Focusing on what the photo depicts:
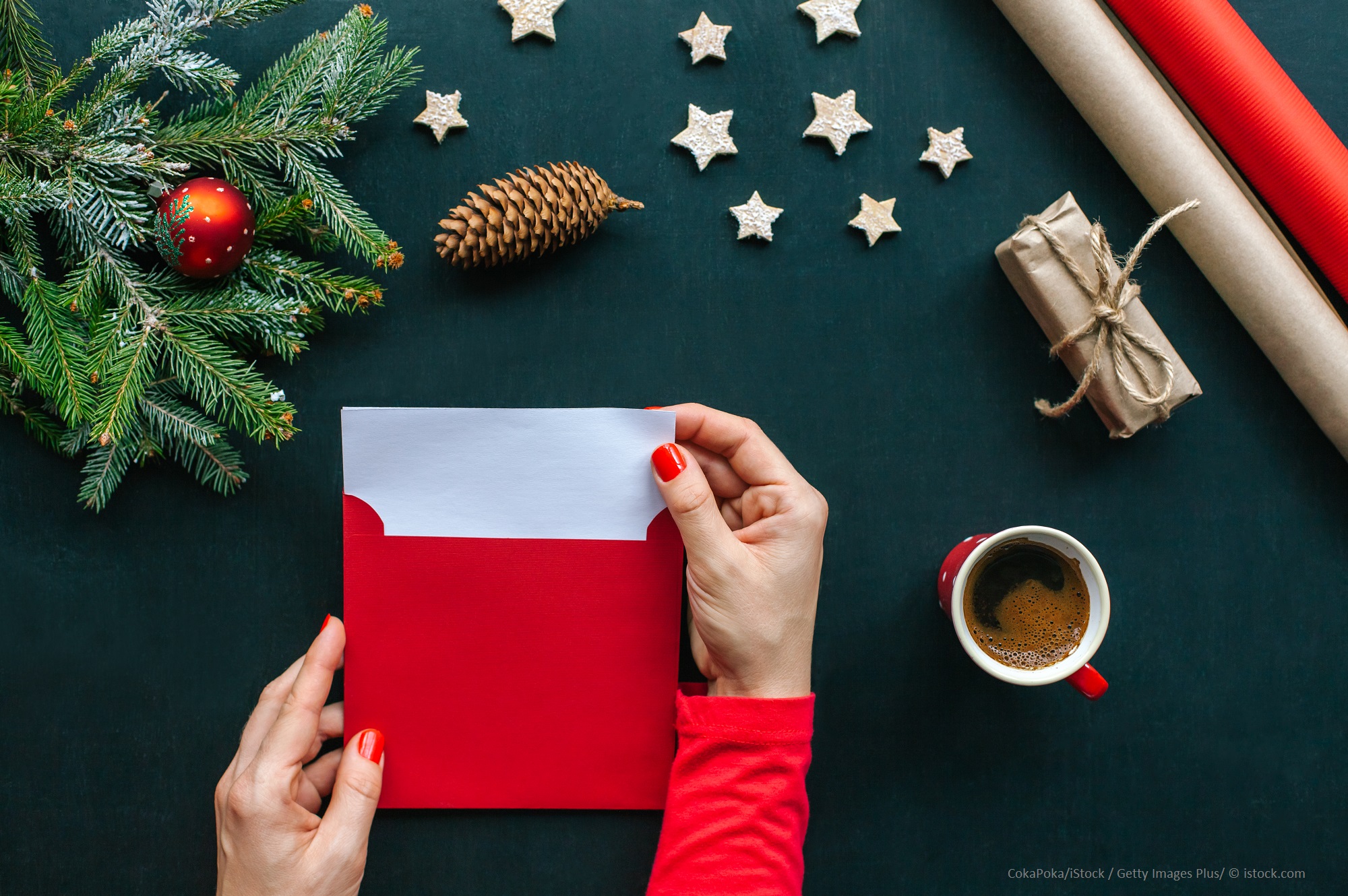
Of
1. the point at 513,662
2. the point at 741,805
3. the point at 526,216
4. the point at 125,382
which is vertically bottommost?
the point at 741,805

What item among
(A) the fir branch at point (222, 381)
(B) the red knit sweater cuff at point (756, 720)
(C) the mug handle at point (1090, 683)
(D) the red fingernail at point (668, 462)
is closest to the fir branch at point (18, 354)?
(A) the fir branch at point (222, 381)

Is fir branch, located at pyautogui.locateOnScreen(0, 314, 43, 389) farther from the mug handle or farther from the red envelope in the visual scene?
the mug handle

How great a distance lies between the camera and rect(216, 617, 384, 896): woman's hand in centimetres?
65

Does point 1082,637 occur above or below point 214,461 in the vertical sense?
below

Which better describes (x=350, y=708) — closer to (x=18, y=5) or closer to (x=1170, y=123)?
(x=18, y=5)

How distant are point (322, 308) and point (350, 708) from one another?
428 mm

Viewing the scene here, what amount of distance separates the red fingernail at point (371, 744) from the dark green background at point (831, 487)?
0.35 ft

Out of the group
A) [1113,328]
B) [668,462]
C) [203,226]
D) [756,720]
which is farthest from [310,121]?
[1113,328]

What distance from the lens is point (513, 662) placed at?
2.56 ft

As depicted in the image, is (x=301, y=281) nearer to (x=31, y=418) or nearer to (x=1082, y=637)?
(x=31, y=418)

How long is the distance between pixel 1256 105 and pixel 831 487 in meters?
0.60

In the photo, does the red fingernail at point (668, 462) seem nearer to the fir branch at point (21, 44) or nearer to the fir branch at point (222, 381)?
the fir branch at point (222, 381)

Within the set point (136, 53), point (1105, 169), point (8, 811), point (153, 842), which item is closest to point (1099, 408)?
point (1105, 169)

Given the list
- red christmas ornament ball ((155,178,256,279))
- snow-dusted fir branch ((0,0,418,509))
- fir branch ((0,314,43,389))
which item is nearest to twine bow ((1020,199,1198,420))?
snow-dusted fir branch ((0,0,418,509))
